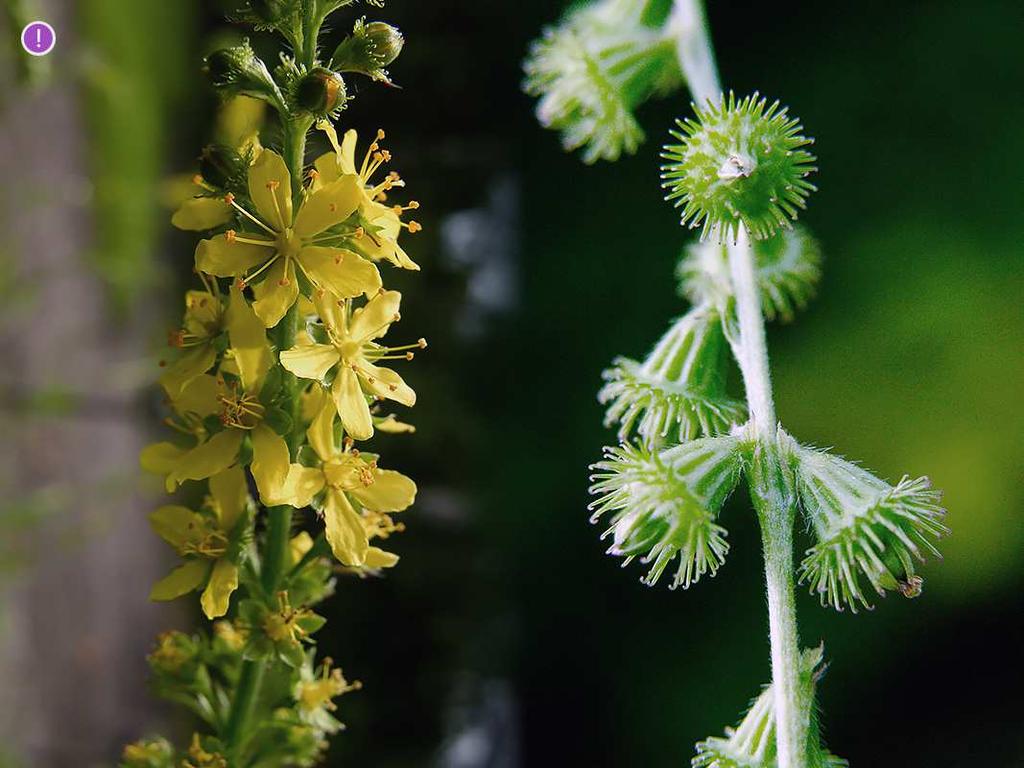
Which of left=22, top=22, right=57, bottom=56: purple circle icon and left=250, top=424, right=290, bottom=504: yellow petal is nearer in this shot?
left=250, top=424, right=290, bottom=504: yellow petal

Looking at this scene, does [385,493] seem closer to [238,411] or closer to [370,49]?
[238,411]

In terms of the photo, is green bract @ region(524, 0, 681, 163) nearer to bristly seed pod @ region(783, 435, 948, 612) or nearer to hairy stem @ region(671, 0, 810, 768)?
hairy stem @ region(671, 0, 810, 768)

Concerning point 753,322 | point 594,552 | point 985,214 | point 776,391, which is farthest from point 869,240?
point 753,322

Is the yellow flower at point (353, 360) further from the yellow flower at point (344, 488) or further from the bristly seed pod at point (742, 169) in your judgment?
the bristly seed pod at point (742, 169)

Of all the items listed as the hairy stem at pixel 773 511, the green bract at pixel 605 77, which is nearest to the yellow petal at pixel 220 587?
the hairy stem at pixel 773 511

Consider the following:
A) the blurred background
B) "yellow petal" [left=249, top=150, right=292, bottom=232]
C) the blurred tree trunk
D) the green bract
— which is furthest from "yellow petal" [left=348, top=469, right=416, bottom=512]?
the blurred tree trunk
